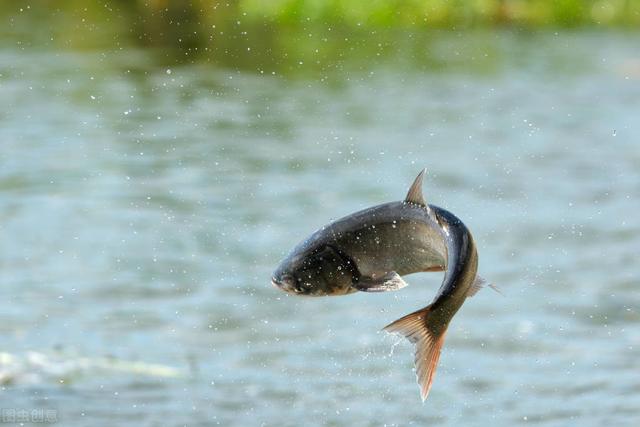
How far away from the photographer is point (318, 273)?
5090 millimetres

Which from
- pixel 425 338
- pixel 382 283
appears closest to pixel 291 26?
pixel 382 283

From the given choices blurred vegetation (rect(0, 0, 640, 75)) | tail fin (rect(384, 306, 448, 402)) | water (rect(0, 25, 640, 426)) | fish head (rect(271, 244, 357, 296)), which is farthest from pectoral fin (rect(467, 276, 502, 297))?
blurred vegetation (rect(0, 0, 640, 75))

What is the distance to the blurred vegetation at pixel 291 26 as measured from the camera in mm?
25922

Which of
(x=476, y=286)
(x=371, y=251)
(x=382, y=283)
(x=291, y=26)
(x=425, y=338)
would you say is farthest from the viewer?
(x=291, y=26)

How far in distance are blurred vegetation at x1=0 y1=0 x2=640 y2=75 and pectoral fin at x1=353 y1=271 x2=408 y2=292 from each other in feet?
64.5

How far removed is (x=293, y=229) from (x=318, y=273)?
29.3ft

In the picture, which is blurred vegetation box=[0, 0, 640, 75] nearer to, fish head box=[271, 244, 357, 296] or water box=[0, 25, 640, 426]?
water box=[0, 25, 640, 426]

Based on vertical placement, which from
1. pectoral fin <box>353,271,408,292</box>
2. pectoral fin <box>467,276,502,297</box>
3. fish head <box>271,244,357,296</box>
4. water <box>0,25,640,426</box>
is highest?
fish head <box>271,244,357,296</box>

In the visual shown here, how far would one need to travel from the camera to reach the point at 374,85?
23.2 m

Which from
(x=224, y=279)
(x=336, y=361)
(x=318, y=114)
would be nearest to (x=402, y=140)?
(x=318, y=114)

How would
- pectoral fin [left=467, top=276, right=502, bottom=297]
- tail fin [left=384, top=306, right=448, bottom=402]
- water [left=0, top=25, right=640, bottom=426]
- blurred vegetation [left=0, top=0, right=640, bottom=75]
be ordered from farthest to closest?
blurred vegetation [left=0, top=0, right=640, bottom=75] < water [left=0, top=25, right=640, bottom=426] < pectoral fin [left=467, top=276, right=502, bottom=297] < tail fin [left=384, top=306, right=448, bottom=402]

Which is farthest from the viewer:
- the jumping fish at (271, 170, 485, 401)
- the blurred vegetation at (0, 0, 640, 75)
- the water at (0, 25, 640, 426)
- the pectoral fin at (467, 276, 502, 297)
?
the blurred vegetation at (0, 0, 640, 75)

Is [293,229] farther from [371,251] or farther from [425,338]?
[425,338]

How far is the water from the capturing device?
944cm
